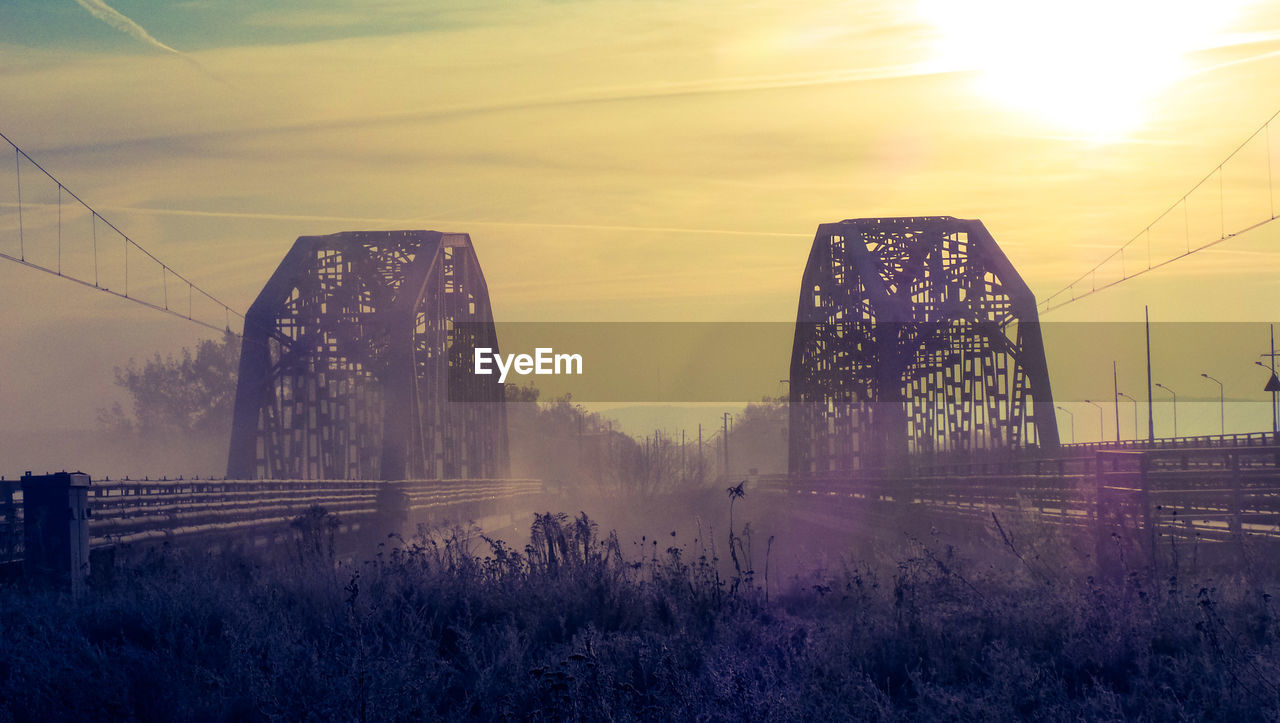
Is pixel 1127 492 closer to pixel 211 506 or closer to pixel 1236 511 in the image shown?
pixel 1236 511

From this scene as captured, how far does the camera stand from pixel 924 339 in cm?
4972

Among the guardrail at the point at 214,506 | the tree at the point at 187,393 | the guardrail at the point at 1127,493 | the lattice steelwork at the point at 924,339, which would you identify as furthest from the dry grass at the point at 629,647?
the tree at the point at 187,393

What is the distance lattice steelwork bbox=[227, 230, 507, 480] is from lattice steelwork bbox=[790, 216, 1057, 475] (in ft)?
52.9

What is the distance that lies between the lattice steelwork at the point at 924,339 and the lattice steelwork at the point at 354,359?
16.1m

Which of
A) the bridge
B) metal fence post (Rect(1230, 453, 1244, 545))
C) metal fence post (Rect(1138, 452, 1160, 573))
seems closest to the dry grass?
metal fence post (Rect(1138, 452, 1160, 573))

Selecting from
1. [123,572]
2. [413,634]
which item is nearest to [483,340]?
[123,572]

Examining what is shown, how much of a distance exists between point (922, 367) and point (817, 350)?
8851mm

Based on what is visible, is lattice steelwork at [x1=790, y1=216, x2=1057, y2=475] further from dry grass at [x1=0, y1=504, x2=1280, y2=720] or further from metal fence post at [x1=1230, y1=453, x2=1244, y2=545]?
dry grass at [x1=0, y1=504, x2=1280, y2=720]

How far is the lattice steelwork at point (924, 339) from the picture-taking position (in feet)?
150

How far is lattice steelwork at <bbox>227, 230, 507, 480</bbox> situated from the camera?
4119 cm

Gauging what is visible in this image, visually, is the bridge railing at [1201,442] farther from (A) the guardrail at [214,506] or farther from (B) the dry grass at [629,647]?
(B) the dry grass at [629,647]

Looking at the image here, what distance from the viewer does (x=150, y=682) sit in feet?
29.1

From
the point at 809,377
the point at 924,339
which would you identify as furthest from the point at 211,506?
the point at 809,377

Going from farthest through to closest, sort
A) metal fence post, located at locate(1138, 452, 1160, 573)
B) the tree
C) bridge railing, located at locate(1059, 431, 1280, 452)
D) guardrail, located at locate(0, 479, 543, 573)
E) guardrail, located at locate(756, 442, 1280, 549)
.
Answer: the tree, bridge railing, located at locate(1059, 431, 1280, 452), guardrail, located at locate(0, 479, 543, 573), guardrail, located at locate(756, 442, 1280, 549), metal fence post, located at locate(1138, 452, 1160, 573)
